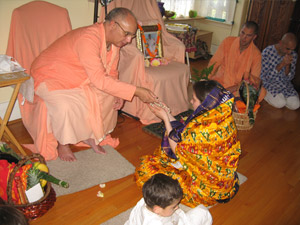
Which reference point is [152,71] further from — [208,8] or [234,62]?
[208,8]

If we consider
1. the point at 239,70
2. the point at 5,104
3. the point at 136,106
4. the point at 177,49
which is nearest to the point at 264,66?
the point at 239,70

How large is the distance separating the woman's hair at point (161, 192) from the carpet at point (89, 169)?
0.75m

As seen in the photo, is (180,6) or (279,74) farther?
(180,6)

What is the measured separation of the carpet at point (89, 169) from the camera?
197cm

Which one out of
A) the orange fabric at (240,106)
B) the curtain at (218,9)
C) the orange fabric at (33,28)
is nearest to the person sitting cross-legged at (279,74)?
the orange fabric at (240,106)

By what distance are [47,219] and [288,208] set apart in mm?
1726

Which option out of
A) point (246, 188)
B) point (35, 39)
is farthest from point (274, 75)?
point (35, 39)

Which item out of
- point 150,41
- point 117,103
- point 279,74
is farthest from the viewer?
point 279,74

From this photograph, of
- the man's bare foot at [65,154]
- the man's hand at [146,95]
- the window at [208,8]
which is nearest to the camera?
the man's hand at [146,95]

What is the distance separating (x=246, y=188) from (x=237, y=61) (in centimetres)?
177

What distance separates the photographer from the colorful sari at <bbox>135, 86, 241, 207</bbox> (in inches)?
59.3

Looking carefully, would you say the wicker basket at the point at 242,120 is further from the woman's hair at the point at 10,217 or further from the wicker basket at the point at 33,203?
the woman's hair at the point at 10,217

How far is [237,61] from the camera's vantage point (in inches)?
129

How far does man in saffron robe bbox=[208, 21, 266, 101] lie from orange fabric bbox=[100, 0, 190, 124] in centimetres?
55
